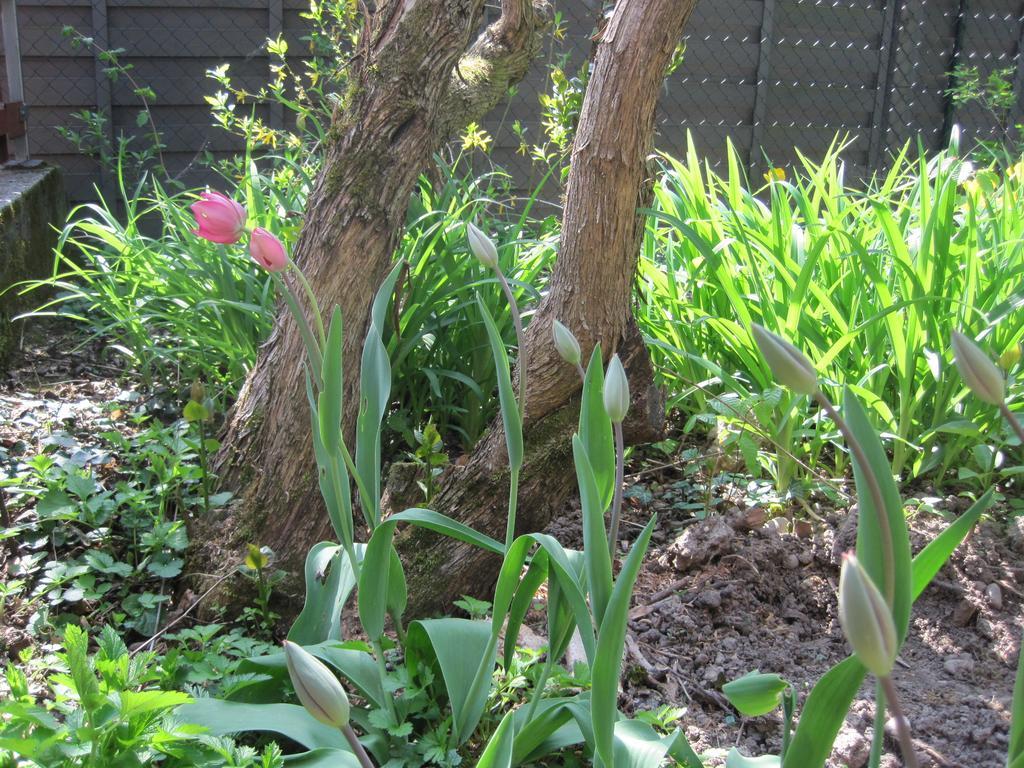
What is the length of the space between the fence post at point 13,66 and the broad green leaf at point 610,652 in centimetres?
369

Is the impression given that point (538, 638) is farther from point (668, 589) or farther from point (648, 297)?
point (648, 297)

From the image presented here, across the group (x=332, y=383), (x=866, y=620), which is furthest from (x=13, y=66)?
(x=866, y=620)

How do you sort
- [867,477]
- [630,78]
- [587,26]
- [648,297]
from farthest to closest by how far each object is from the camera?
[587,26]
[648,297]
[630,78]
[867,477]

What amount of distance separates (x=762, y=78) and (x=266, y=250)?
5698 mm

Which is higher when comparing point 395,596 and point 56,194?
point 56,194

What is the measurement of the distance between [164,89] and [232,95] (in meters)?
0.36

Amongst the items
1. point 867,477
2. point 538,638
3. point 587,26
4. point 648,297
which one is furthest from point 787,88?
point 867,477

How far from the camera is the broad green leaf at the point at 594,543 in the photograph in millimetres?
873

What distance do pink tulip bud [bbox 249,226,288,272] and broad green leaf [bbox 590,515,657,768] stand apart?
49cm

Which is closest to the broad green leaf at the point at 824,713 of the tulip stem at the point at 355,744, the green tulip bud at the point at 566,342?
the tulip stem at the point at 355,744

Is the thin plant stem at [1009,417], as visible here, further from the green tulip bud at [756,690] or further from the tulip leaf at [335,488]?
the tulip leaf at [335,488]

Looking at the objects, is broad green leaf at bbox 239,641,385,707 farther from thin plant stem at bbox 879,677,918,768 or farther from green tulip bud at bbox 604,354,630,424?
thin plant stem at bbox 879,677,918,768

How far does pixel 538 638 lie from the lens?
1.55 meters

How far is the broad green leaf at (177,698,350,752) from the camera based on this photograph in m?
0.97
